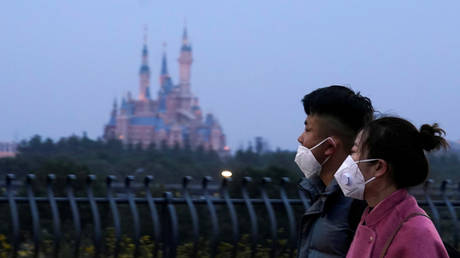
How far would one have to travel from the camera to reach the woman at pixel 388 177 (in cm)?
210

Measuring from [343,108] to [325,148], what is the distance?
164mm

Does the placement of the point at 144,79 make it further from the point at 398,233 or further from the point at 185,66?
the point at 398,233

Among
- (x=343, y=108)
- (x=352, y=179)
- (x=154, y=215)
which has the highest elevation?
(x=343, y=108)

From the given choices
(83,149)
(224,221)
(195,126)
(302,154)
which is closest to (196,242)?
(224,221)

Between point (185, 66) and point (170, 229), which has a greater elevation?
point (185, 66)

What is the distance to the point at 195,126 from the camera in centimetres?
12050

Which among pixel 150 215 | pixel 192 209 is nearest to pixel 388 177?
pixel 192 209

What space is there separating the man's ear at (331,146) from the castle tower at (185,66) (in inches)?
4718

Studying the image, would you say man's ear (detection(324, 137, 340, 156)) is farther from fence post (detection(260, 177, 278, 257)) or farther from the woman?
fence post (detection(260, 177, 278, 257))

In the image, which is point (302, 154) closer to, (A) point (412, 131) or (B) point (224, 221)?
(A) point (412, 131)

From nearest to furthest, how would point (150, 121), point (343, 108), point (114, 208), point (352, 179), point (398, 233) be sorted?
point (398, 233)
point (352, 179)
point (343, 108)
point (114, 208)
point (150, 121)

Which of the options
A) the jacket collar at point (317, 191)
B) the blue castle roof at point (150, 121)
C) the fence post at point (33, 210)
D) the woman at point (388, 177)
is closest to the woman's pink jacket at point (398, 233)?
the woman at point (388, 177)

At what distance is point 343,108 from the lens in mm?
2738

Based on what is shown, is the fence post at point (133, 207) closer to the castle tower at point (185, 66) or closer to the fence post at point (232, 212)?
the fence post at point (232, 212)
